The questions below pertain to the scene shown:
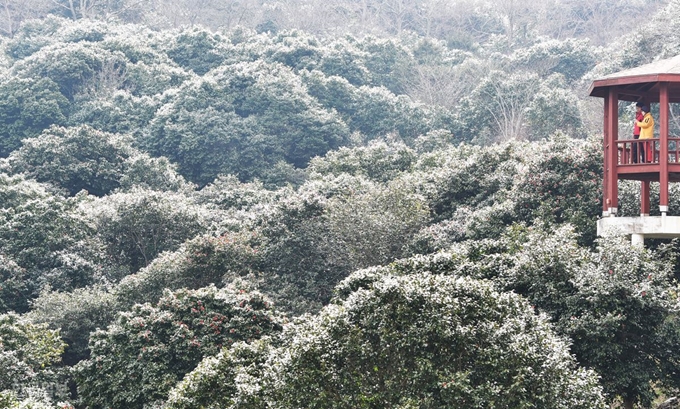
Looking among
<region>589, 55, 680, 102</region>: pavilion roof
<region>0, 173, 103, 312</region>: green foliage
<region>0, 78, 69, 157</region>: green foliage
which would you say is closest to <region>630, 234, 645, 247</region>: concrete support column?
<region>589, 55, 680, 102</region>: pavilion roof

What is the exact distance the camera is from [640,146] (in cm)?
1842

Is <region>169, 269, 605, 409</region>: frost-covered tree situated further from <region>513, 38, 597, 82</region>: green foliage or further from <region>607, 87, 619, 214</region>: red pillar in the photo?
<region>513, 38, 597, 82</region>: green foliage

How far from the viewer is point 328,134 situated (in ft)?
161

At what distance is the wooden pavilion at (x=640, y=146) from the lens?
17.8 metres

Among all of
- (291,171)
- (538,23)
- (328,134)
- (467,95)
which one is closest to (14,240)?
(291,171)

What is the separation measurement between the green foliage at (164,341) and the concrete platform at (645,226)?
745 centimetres

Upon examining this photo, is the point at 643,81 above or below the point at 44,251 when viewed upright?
above

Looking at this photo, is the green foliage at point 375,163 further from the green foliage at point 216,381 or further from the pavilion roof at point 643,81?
the green foliage at point 216,381

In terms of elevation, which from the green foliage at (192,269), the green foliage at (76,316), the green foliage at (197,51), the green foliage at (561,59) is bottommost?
the green foliage at (76,316)

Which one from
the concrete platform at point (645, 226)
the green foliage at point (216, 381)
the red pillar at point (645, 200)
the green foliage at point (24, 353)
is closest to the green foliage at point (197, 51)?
the green foliage at point (24, 353)

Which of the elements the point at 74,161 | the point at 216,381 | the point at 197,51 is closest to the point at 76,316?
the point at 216,381

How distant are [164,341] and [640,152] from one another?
11.1 metres

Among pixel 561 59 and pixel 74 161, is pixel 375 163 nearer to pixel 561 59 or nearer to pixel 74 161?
pixel 74 161

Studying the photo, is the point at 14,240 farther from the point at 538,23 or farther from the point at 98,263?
the point at 538,23
